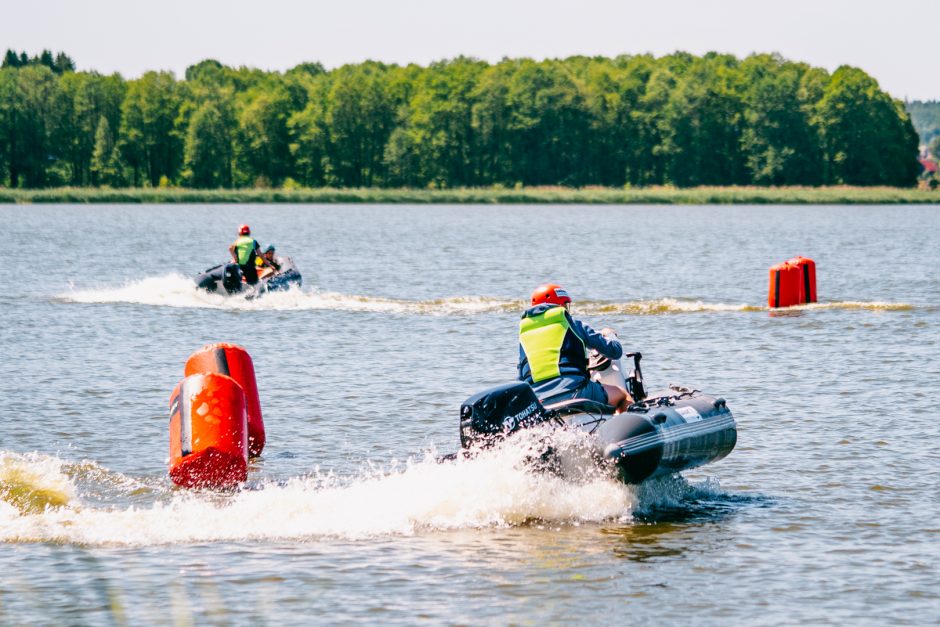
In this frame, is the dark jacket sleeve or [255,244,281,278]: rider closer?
the dark jacket sleeve

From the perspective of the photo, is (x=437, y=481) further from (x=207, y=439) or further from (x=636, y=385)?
(x=636, y=385)

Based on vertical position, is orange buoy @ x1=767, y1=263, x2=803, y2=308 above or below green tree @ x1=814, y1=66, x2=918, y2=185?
below

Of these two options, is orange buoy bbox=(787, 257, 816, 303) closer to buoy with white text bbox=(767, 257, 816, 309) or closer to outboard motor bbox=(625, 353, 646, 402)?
buoy with white text bbox=(767, 257, 816, 309)

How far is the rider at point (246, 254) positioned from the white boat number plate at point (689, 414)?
16.6 meters

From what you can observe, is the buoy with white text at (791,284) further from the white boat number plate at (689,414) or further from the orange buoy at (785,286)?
the white boat number plate at (689,414)

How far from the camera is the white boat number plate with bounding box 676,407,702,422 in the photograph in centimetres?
1216

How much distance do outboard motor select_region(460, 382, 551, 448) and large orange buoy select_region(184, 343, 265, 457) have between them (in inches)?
127

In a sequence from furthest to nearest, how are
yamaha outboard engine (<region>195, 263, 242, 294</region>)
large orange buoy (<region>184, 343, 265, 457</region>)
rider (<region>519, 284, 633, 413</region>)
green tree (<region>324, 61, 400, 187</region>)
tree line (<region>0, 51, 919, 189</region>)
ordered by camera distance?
green tree (<region>324, 61, 400, 187</region>) → tree line (<region>0, 51, 919, 189</region>) → yamaha outboard engine (<region>195, 263, 242, 294</region>) → large orange buoy (<region>184, 343, 265, 457</region>) → rider (<region>519, 284, 633, 413</region>)

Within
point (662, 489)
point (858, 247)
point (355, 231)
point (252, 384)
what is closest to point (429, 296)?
point (252, 384)

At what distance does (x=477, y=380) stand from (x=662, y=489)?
286 inches

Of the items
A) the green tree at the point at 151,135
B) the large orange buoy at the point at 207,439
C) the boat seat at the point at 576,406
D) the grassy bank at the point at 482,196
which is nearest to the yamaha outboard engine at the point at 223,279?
the large orange buoy at the point at 207,439

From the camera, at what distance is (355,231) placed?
67.8 m

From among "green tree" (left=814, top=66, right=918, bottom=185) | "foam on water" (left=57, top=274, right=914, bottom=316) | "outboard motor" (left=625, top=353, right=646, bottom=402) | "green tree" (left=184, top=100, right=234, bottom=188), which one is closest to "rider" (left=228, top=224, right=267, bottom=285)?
"foam on water" (left=57, top=274, right=914, bottom=316)

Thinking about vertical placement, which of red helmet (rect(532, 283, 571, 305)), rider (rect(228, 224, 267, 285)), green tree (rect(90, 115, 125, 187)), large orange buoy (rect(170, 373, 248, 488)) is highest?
green tree (rect(90, 115, 125, 187))
